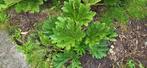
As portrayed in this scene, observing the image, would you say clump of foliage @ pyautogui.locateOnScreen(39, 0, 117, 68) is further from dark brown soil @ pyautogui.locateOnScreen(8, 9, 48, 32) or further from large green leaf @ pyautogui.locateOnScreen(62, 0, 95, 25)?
dark brown soil @ pyautogui.locateOnScreen(8, 9, 48, 32)

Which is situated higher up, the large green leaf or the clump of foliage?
the large green leaf

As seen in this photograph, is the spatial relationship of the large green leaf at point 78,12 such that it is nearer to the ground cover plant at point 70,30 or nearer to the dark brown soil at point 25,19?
the ground cover plant at point 70,30

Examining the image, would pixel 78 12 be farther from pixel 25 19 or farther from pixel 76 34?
pixel 25 19

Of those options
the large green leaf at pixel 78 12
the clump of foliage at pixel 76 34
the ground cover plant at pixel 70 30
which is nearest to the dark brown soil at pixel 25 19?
the ground cover plant at pixel 70 30

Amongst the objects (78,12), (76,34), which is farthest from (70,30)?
(78,12)

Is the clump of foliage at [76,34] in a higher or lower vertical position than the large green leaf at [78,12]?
lower

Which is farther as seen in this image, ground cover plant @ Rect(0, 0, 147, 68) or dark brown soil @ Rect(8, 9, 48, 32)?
dark brown soil @ Rect(8, 9, 48, 32)

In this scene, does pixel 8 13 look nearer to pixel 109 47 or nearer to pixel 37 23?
pixel 37 23

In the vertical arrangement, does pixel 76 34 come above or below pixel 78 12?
below

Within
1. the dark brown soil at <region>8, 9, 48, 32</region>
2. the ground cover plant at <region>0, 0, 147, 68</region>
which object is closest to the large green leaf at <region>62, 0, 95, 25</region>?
the ground cover plant at <region>0, 0, 147, 68</region>
